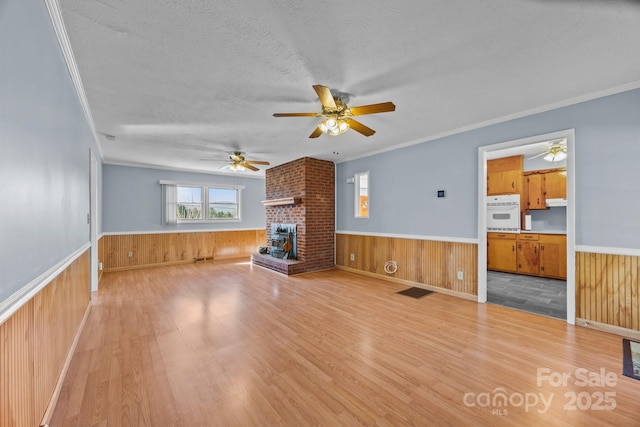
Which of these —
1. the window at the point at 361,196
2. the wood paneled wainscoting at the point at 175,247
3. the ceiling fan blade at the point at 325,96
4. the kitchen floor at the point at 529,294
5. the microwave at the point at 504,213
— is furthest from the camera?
the wood paneled wainscoting at the point at 175,247

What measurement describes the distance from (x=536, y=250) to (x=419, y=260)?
2.71m

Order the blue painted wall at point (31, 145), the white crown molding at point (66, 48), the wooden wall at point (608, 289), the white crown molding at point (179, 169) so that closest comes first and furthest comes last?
the blue painted wall at point (31, 145), the white crown molding at point (66, 48), the wooden wall at point (608, 289), the white crown molding at point (179, 169)

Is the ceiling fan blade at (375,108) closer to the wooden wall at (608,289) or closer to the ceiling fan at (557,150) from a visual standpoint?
the wooden wall at (608,289)

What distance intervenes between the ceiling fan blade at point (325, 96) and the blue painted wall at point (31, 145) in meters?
1.69

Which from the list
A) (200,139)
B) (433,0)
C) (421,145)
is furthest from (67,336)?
(421,145)

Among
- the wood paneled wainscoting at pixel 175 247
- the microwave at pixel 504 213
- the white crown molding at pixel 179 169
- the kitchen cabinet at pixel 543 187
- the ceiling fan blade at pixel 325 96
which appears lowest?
the wood paneled wainscoting at pixel 175 247

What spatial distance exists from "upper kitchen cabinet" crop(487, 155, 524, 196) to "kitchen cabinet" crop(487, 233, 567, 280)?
1003mm

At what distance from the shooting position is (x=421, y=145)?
4.45 m

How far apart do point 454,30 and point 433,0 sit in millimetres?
358

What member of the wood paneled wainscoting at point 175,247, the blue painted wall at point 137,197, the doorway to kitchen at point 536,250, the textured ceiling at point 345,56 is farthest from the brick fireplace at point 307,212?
the doorway to kitchen at point 536,250

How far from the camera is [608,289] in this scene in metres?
2.74

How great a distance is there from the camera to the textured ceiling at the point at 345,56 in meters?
1.67

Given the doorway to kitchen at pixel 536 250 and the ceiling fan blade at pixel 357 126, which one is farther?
the doorway to kitchen at pixel 536 250

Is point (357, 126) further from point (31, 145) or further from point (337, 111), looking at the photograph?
point (31, 145)
